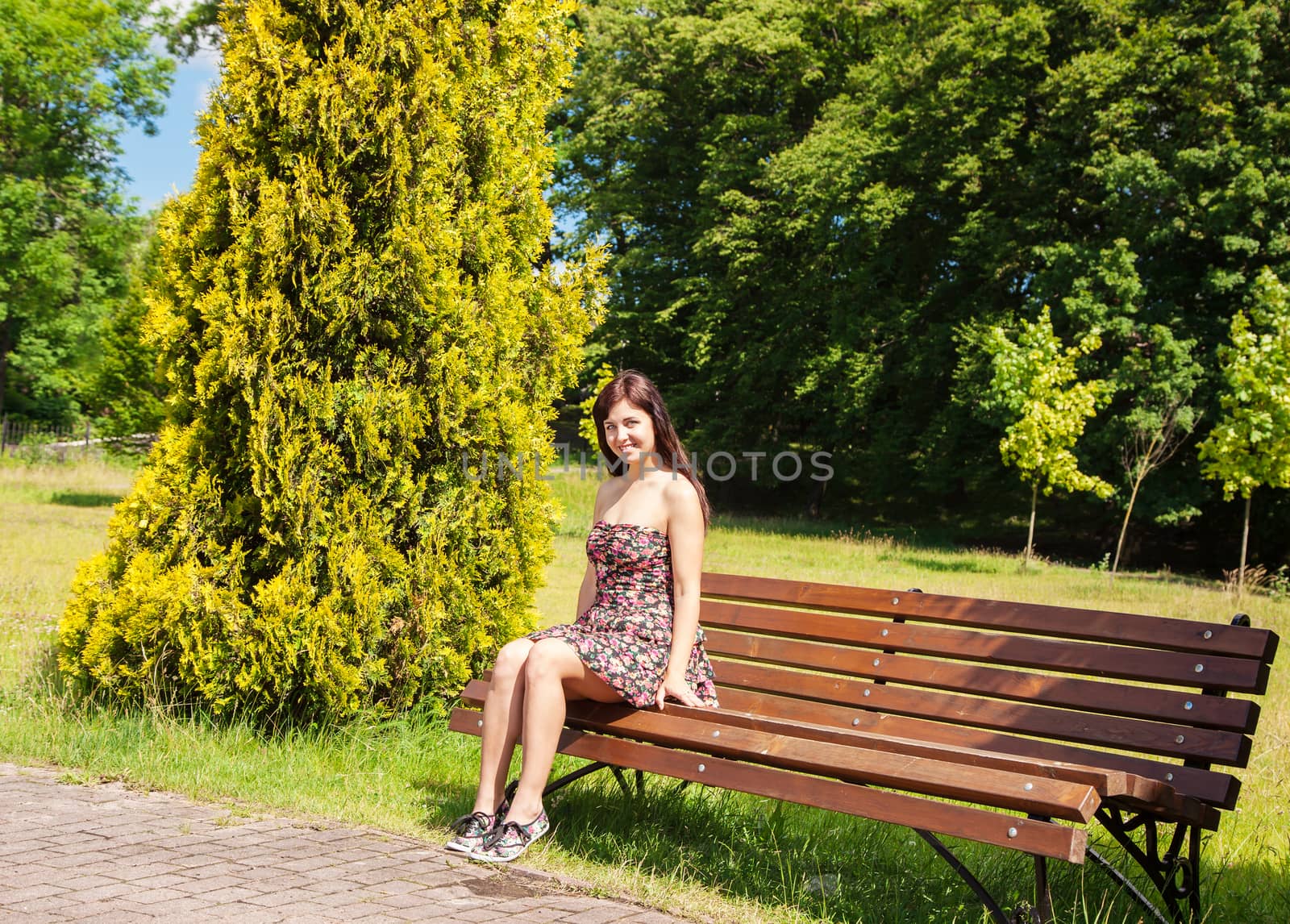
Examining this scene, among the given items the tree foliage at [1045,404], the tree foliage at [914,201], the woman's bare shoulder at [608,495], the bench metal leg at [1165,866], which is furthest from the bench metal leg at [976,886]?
the tree foliage at [914,201]

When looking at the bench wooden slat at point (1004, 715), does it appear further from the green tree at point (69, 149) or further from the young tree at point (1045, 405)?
the green tree at point (69, 149)

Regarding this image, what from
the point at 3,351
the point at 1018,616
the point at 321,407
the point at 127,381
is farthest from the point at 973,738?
the point at 3,351

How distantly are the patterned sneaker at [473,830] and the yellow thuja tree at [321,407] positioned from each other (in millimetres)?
1367

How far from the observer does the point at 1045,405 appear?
21.0 metres

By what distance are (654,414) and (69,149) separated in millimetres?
25705

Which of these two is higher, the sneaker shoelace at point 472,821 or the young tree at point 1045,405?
the young tree at point 1045,405

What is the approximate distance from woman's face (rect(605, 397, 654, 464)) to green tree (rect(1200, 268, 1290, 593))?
1530 cm

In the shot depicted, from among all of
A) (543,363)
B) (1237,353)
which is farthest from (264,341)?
(1237,353)

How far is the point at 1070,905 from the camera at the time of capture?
3885mm

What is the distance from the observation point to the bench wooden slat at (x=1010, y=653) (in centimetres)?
374

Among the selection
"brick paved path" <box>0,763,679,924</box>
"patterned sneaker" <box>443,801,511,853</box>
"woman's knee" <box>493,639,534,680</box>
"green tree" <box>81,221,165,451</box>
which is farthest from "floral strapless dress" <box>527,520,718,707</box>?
"green tree" <box>81,221,165,451</box>

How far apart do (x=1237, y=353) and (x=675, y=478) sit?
1618 centimetres

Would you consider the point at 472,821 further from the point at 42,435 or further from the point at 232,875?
the point at 42,435

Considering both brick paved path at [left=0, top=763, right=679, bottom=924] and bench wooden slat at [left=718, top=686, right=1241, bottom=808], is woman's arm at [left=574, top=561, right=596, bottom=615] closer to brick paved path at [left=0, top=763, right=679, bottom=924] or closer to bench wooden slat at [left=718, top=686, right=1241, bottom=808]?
bench wooden slat at [left=718, top=686, right=1241, bottom=808]
